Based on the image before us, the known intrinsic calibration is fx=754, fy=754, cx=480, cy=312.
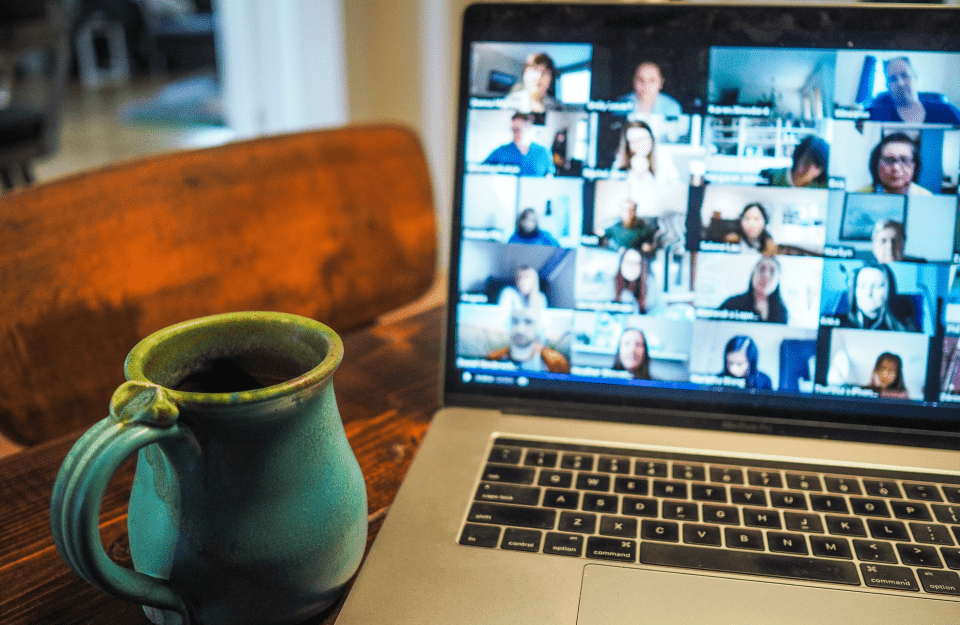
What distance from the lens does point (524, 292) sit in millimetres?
540

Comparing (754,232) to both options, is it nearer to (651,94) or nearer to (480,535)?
(651,94)

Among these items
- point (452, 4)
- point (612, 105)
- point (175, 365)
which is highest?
point (452, 4)

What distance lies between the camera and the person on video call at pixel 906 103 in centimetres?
49

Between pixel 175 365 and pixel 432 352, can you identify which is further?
pixel 432 352

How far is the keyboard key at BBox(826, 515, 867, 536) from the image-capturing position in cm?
42

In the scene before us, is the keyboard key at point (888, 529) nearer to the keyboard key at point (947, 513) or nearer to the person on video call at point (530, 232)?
the keyboard key at point (947, 513)

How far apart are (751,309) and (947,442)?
0.15 m

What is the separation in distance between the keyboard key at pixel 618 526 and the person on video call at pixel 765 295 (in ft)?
0.58

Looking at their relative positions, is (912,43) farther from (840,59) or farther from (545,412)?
(545,412)

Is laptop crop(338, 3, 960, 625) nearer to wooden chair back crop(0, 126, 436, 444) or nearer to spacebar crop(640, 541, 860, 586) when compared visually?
spacebar crop(640, 541, 860, 586)

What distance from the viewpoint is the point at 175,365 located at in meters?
0.36

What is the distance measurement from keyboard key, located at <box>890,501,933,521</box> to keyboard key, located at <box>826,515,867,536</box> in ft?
0.09

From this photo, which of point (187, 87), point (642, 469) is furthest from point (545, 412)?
point (187, 87)

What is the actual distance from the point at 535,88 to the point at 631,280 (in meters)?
0.15
